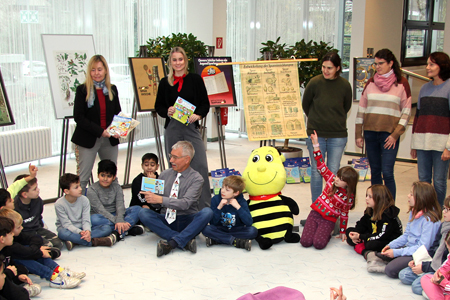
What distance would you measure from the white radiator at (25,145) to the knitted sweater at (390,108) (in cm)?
450

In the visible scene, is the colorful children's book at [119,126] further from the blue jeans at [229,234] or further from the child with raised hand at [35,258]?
the child with raised hand at [35,258]

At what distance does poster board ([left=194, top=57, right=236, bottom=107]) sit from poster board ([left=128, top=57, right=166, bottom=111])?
490 millimetres

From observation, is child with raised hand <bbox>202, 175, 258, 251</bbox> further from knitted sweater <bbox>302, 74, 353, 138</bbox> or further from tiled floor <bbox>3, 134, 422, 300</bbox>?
knitted sweater <bbox>302, 74, 353, 138</bbox>

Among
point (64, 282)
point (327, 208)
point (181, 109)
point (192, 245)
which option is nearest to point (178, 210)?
point (192, 245)

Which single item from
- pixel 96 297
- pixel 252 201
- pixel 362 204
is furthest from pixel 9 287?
pixel 362 204

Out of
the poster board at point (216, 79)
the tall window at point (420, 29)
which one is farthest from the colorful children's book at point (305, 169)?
the tall window at point (420, 29)

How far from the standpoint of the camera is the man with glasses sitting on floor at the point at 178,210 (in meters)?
3.91

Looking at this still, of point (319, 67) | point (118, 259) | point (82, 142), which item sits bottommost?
point (118, 259)

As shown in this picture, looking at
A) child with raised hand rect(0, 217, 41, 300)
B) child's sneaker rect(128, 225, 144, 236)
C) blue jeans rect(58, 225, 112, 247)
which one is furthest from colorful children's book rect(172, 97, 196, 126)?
child with raised hand rect(0, 217, 41, 300)

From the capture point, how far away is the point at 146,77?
18.4 ft

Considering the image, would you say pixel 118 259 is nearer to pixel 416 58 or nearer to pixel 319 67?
pixel 319 67

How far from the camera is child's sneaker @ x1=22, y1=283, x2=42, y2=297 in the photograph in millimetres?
3094

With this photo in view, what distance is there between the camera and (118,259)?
383 centimetres

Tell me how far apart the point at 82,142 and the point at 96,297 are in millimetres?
1779
